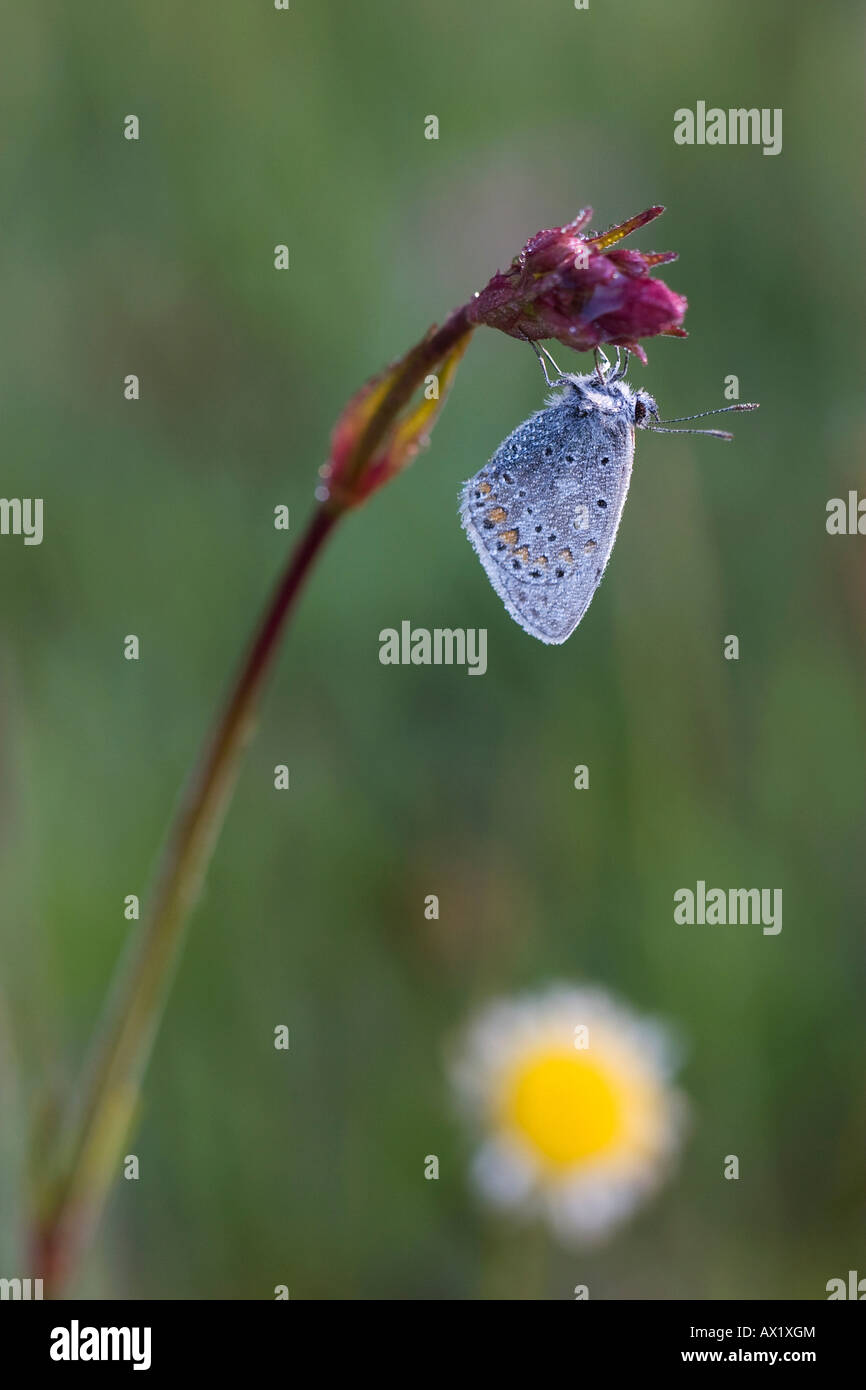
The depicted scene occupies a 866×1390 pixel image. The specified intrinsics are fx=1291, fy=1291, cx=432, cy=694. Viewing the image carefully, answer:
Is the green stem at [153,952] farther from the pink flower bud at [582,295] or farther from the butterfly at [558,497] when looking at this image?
the pink flower bud at [582,295]

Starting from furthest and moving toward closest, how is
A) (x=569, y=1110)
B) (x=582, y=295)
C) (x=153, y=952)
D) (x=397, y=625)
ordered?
(x=397, y=625) → (x=569, y=1110) → (x=153, y=952) → (x=582, y=295)

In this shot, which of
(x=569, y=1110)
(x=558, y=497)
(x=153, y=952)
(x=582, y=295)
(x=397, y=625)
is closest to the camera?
(x=582, y=295)

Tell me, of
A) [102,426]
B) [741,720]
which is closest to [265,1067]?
[741,720]

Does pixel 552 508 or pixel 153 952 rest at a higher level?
pixel 552 508

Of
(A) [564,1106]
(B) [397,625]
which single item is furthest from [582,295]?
(B) [397,625]

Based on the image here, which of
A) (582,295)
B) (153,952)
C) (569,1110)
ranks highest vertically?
(582,295)

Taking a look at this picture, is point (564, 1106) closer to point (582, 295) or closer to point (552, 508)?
point (552, 508)

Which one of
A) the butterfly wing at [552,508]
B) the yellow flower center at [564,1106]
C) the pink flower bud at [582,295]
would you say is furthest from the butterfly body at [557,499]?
the yellow flower center at [564,1106]

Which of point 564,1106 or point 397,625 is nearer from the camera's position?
point 564,1106
